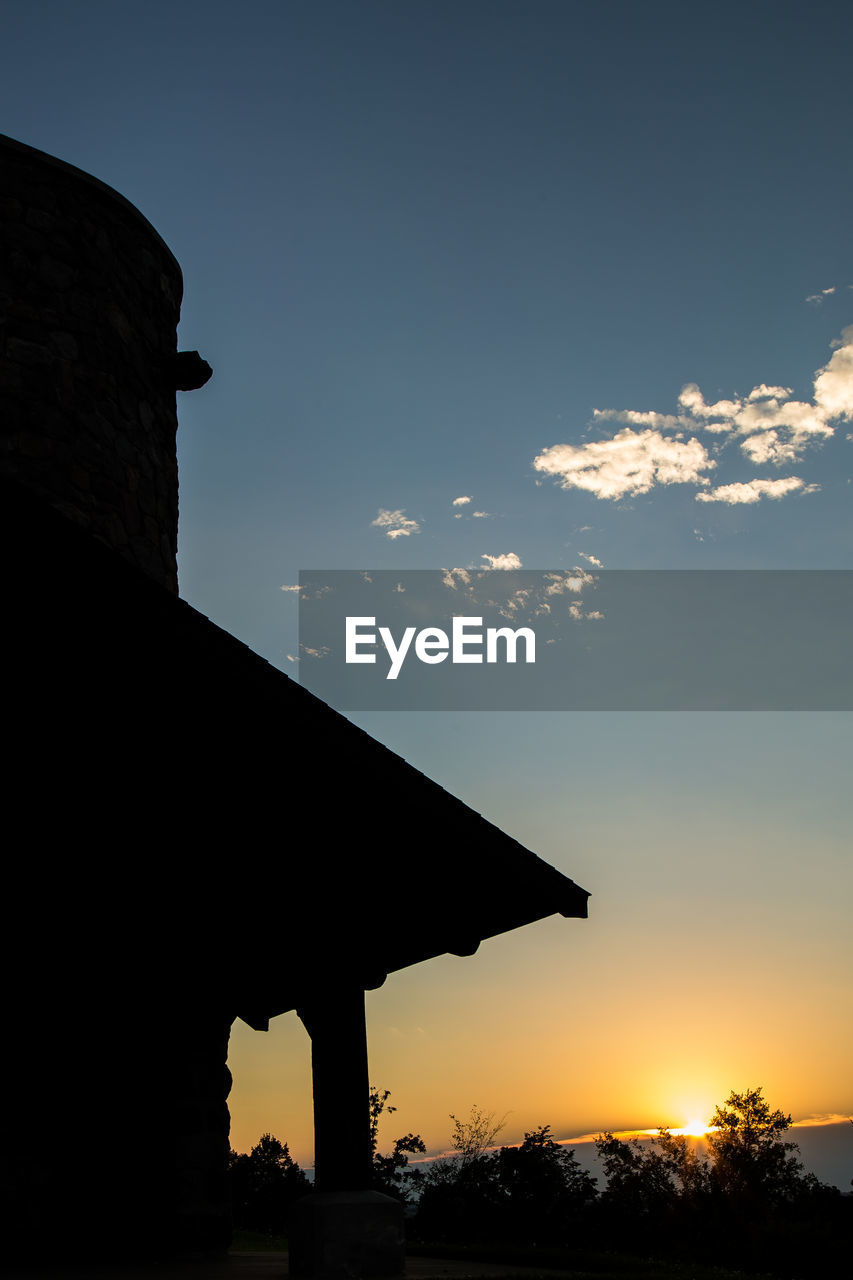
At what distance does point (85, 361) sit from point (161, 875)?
5648 mm

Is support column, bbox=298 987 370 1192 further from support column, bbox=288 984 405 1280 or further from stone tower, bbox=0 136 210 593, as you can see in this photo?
stone tower, bbox=0 136 210 593

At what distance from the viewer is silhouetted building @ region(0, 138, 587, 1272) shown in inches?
191

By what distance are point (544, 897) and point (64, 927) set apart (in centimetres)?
291

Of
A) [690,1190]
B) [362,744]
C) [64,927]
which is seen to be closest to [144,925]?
[64,927]

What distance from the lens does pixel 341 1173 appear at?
18.3 ft

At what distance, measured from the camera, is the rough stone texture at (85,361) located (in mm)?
8805

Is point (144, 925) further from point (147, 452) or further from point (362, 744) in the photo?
point (147, 452)

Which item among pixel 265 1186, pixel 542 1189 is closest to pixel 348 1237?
pixel 542 1189

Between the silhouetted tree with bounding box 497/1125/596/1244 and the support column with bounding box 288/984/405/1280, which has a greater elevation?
the support column with bounding box 288/984/405/1280

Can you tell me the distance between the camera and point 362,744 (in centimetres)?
530

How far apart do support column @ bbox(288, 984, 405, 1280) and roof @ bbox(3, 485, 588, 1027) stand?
0.23m

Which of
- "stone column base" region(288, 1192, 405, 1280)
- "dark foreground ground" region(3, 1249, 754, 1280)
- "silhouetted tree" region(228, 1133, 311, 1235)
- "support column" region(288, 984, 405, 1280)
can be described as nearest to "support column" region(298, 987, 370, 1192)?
"support column" region(288, 984, 405, 1280)

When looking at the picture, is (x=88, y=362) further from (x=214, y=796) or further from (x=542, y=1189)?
(x=542, y=1189)

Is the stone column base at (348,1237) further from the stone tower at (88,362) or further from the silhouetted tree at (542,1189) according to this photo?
the silhouetted tree at (542,1189)
